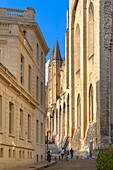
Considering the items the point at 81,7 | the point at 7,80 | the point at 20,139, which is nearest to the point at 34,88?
the point at 20,139

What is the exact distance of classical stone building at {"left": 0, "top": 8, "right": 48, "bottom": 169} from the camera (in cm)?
2594

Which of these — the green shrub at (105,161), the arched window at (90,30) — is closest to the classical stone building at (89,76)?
the arched window at (90,30)

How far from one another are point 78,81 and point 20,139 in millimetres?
34308

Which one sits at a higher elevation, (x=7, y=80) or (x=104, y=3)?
(x=104, y=3)

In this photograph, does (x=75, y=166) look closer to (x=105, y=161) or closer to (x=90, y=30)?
(x=105, y=161)

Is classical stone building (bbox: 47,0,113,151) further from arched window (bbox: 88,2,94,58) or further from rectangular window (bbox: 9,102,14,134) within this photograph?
rectangular window (bbox: 9,102,14,134)

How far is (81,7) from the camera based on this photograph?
202 ft

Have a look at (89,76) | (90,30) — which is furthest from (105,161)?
(90,30)

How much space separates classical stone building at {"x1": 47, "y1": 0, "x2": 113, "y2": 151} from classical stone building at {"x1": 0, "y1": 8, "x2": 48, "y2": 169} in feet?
28.1

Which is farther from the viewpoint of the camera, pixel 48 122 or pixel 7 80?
pixel 48 122

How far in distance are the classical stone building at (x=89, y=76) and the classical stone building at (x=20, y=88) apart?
8573mm

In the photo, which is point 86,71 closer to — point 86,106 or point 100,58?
point 86,106

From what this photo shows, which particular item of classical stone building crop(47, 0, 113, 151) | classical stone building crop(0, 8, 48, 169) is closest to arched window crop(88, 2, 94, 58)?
classical stone building crop(47, 0, 113, 151)

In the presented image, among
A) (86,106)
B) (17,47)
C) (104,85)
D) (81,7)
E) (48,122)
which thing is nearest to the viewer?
(17,47)
